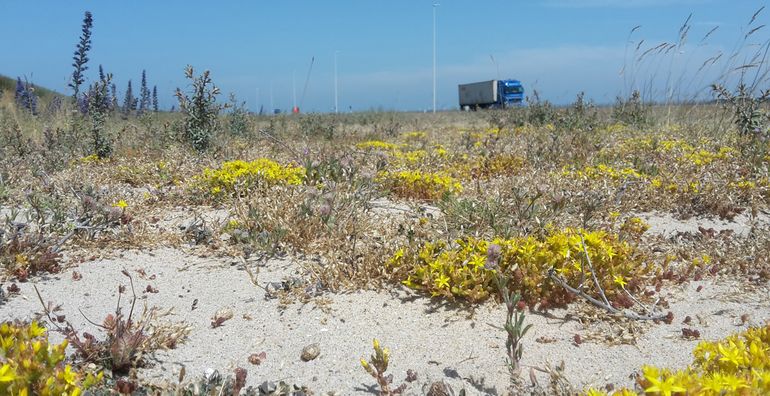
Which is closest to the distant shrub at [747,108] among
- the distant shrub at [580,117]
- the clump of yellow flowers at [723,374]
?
the distant shrub at [580,117]

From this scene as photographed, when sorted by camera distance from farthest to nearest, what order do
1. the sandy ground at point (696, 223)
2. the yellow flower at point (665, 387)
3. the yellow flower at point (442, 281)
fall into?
1. the sandy ground at point (696, 223)
2. the yellow flower at point (442, 281)
3. the yellow flower at point (665, 387)

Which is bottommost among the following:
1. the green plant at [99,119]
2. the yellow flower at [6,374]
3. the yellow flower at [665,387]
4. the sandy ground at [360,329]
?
the sandy ground at [360,329]

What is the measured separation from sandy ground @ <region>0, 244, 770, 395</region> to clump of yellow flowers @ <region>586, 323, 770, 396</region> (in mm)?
550

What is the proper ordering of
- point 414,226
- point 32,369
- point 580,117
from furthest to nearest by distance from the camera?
point 580,117, point 414,226, point 32,369

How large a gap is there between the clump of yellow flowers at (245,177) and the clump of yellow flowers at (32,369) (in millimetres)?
2806

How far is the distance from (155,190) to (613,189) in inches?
155

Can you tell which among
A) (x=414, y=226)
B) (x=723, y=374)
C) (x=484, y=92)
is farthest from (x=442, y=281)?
(x=484, y=92)

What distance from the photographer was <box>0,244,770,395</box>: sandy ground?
270 cm

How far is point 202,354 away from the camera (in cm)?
284

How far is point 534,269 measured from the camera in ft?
10.5

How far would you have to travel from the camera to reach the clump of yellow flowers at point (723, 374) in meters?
1.72

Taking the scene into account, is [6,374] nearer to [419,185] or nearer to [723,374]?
[723,374]

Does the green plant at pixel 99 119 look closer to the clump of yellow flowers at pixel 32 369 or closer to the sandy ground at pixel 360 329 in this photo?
the sandy ground at pixel 360 329

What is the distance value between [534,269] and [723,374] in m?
1.28
